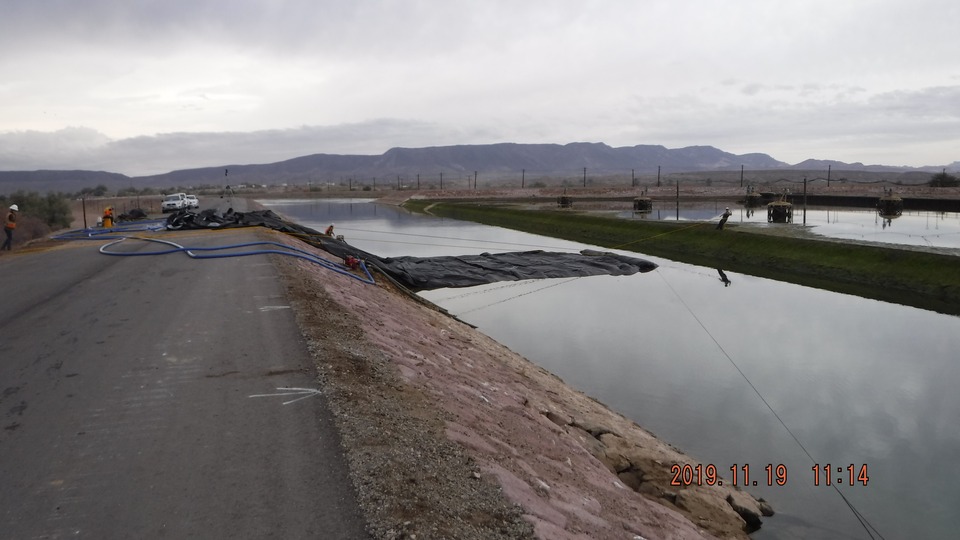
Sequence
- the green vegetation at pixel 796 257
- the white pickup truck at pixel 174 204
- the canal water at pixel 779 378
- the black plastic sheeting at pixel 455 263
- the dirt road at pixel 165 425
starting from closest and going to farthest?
the dirt road at pixel 165 425
the canal water at pixel 779 378
the green vegetation at pixel 796 257
the black plastic sheeting at pixel 455 263
the white pickup truck at pixel 174 204

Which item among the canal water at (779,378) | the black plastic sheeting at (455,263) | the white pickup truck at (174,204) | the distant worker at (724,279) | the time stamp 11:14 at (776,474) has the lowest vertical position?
the time stamp 11:14 at (776,474)

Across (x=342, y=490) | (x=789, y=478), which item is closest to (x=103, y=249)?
(x=342, y=490)

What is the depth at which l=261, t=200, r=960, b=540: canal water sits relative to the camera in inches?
357

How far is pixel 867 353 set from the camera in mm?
15453

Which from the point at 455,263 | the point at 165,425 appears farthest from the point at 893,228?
the point at 165,425

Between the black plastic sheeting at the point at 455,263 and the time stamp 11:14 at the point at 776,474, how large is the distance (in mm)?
13402

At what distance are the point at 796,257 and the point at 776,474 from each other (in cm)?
2106

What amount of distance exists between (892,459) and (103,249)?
61.5ft

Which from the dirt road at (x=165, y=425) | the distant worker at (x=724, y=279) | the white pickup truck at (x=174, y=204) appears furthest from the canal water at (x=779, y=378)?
the white pickup truck at (x=174, y=204)

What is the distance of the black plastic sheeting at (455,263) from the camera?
74.9 ft

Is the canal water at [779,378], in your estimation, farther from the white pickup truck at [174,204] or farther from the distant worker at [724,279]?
the white pickup truck at [174,204]

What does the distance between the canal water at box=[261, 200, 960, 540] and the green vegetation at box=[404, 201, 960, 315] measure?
79.8 inches

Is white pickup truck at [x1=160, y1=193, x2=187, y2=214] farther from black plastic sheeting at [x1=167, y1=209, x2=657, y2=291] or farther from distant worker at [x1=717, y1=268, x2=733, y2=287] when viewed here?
distant worker at [x1=717, y1=268, x2=733, y2=287]

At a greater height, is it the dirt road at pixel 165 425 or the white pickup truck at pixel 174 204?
the white pickup truck at pixel 174 204
